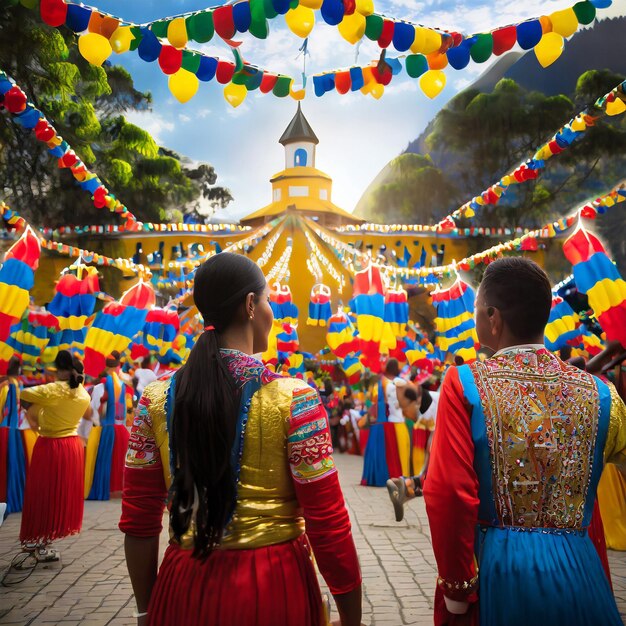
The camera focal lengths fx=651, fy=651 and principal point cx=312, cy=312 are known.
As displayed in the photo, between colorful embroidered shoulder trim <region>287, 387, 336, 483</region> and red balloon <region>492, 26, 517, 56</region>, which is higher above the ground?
red balloon <region>492, 26, 517, 56</region>

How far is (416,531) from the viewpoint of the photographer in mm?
7152

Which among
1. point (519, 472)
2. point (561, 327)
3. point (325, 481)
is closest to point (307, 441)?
point (325, 481)

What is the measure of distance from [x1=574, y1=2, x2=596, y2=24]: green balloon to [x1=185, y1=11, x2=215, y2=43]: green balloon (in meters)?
2.56

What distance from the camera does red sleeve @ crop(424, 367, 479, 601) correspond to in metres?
2.01

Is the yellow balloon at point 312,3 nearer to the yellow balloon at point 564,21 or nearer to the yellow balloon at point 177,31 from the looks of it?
the yellow balloon at point 177,31

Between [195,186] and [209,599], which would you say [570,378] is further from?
[195,186]

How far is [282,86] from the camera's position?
5.59 metres

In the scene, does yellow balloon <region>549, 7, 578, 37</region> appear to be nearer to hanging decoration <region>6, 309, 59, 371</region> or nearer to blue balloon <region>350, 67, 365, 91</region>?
blue balloon <region>350, 67, 365, 91</region>

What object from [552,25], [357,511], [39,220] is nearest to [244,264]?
[552,25]

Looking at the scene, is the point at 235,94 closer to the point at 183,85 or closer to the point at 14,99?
the point at 183,85

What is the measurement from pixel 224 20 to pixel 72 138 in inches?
567

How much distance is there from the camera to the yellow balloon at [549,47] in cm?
473

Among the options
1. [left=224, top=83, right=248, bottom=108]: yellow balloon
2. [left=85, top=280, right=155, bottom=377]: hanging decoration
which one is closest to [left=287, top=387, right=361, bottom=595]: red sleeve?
[left=224, top=83, right=248, bottom=108]: yellow balloon

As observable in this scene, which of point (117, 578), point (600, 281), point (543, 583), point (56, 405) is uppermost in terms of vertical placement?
point (600, 281)
